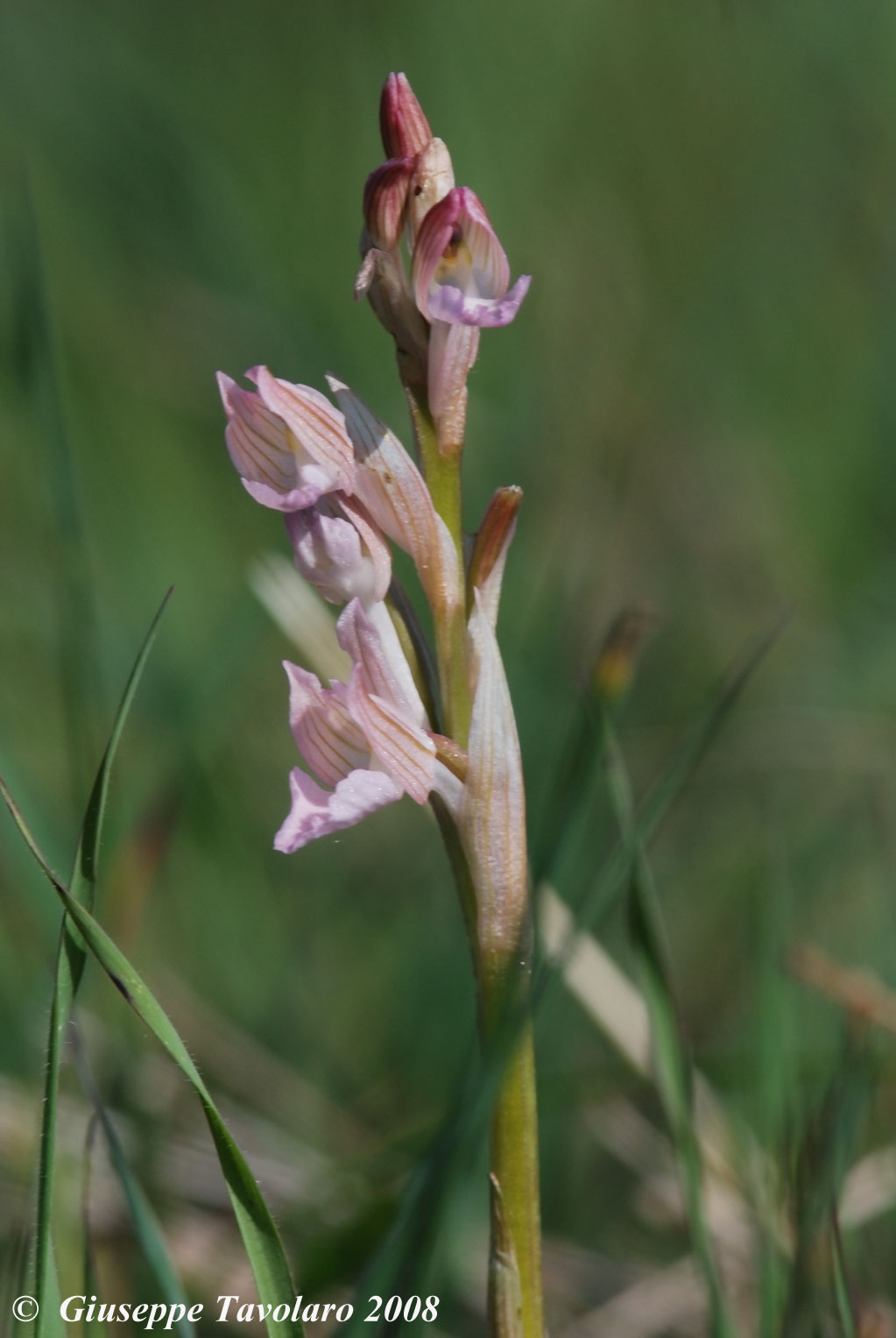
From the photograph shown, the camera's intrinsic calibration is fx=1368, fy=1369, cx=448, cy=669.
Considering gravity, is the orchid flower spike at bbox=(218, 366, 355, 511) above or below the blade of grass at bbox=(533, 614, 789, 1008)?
above

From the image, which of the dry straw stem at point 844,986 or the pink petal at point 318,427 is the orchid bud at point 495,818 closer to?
the pink petal at point 318,427

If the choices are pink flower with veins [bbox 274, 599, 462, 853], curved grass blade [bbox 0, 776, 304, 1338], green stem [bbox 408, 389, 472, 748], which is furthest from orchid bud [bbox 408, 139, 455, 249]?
curved grass blade [bbox 0, 776, 304, 1338]

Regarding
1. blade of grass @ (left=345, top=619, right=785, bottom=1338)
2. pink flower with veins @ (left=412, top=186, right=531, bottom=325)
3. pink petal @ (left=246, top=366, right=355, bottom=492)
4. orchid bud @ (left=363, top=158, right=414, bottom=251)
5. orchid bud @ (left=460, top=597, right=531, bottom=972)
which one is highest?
orchid bud @ (left=363, top=158, right=414, bottom=251)

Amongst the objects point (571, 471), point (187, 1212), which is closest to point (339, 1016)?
point (187, 1212)

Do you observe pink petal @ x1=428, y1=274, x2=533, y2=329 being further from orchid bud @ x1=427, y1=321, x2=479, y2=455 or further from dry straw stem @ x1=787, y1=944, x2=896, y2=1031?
dry straw stem @ x1=787, y1=944, x2=896, y2=1031

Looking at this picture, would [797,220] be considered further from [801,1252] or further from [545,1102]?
[801,1252]

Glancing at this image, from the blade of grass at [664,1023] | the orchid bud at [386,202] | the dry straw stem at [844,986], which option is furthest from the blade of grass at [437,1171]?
the dry straw stem at [844,986]

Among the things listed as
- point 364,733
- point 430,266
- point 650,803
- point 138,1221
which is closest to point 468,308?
point 430,266

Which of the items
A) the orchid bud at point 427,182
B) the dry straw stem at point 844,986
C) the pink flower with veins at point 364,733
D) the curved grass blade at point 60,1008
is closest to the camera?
the curved grass blade at point 60,1008
